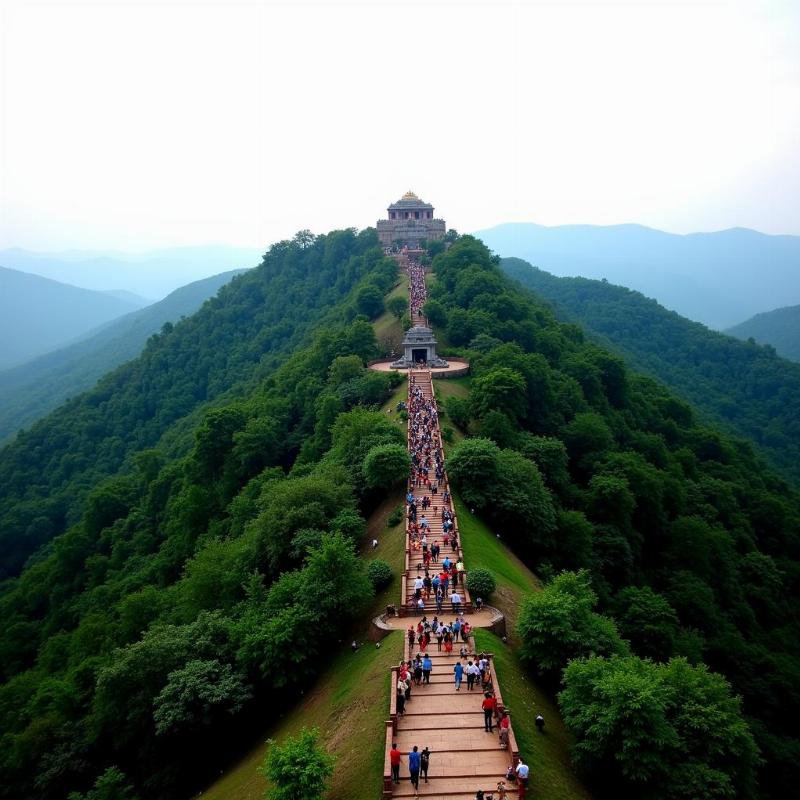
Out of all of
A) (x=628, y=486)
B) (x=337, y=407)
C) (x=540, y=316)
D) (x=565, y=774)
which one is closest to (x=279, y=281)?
(x=540, y=316)

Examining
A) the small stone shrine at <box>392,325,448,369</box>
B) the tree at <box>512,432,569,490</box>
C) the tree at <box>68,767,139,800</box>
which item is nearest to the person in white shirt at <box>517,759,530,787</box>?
the tree at <box>68,767,139,800</box>

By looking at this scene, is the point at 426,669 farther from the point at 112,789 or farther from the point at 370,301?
the point at 370,301

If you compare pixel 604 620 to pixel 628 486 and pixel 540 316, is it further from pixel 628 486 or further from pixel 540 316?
pixel 540 316

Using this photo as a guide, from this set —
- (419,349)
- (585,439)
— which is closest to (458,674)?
(585,439)

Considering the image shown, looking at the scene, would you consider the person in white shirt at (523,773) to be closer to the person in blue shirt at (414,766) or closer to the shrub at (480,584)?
the person in blue shirt at (414,766)

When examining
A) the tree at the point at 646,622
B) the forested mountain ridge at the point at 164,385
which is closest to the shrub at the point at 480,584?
the tree at the point at 646,622

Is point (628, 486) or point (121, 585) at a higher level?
point (628, 486)
